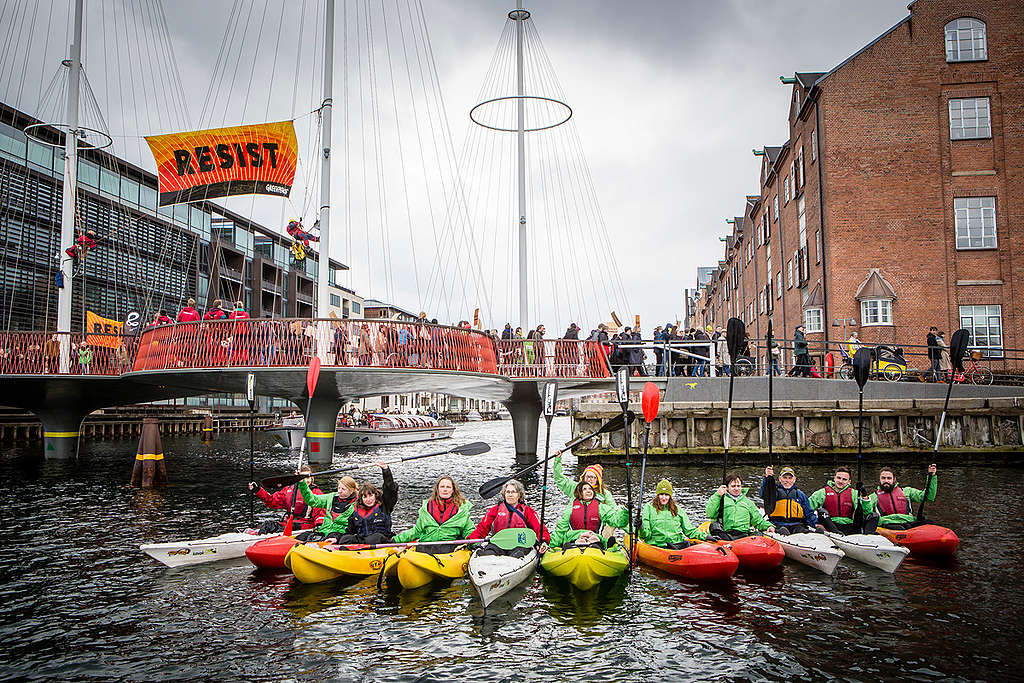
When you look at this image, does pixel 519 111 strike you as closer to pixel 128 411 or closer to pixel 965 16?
pixel 965 16

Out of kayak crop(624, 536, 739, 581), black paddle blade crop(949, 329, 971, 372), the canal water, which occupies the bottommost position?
the canal water

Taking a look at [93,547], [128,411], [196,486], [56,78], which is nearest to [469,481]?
[196,486]

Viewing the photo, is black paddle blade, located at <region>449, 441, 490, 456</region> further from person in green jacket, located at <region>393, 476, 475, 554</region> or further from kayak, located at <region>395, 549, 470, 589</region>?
kayak, located at <region>395, 549, 470, 589</region>

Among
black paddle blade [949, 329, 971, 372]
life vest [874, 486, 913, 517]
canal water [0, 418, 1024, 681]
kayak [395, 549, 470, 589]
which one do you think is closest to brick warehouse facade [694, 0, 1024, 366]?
black paddle blade [949, 329, 971, 372]

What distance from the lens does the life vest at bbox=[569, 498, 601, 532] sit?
12.3 meters

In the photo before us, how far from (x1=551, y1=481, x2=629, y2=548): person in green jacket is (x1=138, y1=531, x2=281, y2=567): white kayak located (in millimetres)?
5183

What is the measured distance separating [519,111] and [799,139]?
1651 cm

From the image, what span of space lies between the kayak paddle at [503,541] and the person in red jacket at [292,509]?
6.78 feet

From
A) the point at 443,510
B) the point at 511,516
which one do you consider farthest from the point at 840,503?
the point at 443,510

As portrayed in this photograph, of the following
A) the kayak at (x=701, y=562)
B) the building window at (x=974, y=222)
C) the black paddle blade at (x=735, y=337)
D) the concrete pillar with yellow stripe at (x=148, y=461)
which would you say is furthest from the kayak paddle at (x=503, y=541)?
the building window at (x=974, y=222)

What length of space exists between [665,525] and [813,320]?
88.9 feet

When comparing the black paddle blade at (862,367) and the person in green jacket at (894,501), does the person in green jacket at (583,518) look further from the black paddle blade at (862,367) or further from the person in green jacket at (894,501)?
the black paddle blade at (862,367)

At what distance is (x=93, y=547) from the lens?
1434cm

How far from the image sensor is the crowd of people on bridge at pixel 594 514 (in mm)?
12156
